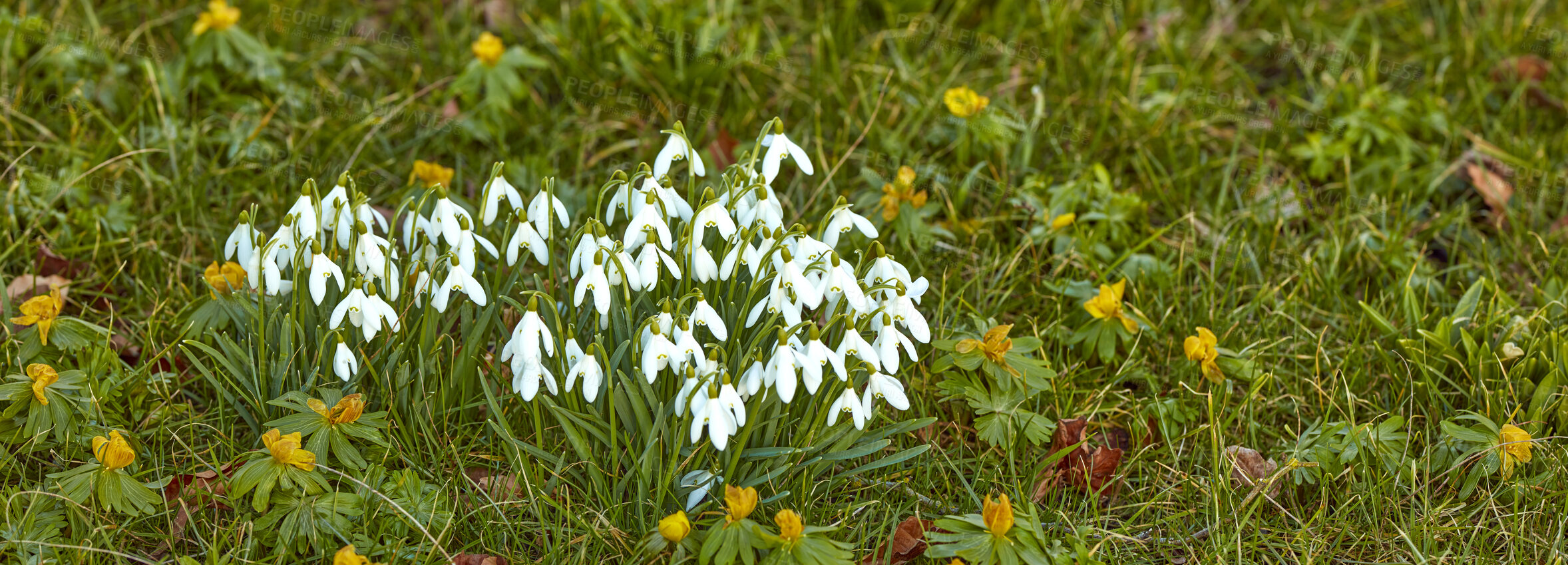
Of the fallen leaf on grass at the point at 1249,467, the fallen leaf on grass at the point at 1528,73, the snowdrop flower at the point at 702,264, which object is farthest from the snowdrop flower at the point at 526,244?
the fallen leaf on grass at the point at 1528,73

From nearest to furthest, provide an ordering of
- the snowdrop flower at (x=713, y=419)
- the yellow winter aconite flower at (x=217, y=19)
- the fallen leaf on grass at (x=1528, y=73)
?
the snowdrop flower at (x=713, y=419)
the yellow winter aconite flower at (x=217, y=19)
the fallen leaf on grass at (x=1528, y=73)

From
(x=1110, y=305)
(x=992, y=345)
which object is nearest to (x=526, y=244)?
(x=992, y=345)

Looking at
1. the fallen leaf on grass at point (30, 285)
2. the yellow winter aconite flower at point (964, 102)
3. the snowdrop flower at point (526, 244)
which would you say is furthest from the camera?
the yellow winter aconite flower at point (964, 102)

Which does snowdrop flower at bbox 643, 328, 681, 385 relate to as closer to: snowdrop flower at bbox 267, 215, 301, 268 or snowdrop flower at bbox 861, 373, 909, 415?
snowdrop flower at bbox 861, 373, 909, 415

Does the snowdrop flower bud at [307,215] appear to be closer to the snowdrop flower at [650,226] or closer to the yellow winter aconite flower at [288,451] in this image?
the yellow winter aconite flower at [288,451]

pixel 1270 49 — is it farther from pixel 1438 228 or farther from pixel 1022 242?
pixel 1022 242

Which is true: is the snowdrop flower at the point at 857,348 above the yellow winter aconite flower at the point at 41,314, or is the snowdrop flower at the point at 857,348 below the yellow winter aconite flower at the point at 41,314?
above
